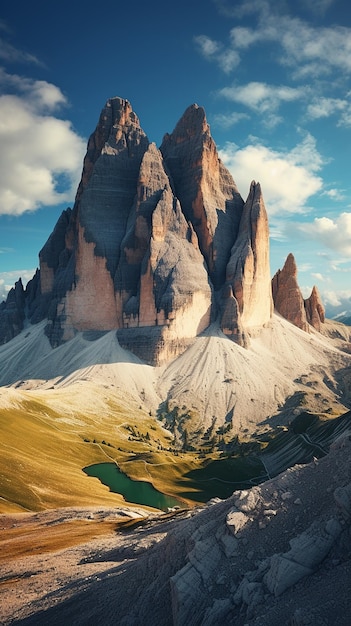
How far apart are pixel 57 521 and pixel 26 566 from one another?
18.0 meters

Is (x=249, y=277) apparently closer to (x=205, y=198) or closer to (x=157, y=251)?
(x=157, y=251)

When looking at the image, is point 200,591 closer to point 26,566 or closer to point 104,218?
point 26,566

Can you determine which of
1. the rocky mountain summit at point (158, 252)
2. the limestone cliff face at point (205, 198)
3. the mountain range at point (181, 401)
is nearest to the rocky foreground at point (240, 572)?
the mountain range at point (181, 401)

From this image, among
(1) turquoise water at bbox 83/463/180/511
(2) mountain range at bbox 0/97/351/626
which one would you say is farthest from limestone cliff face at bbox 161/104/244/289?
(1) turquoise water at bbox 83/463/180/511

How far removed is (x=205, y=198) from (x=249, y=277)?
4164 centimetres

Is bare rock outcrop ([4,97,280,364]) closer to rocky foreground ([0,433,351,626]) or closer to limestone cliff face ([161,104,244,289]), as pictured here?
limestone cliff face ([161,104,244,289])

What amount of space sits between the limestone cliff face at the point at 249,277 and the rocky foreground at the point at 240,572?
5721 inches

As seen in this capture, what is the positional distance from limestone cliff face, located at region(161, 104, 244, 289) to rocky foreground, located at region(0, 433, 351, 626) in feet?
537

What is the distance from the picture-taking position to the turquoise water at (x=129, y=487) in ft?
267

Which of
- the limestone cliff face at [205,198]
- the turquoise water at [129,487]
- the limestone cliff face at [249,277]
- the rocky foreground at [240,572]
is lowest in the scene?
the turquoise water at [129,487]

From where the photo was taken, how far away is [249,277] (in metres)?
182

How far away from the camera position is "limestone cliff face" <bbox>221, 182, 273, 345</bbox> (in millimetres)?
173000

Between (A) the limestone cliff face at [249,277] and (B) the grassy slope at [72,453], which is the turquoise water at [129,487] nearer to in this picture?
(B) the grassy slope at [72,453]

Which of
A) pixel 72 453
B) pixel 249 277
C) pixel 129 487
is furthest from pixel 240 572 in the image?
pixel 249 277
